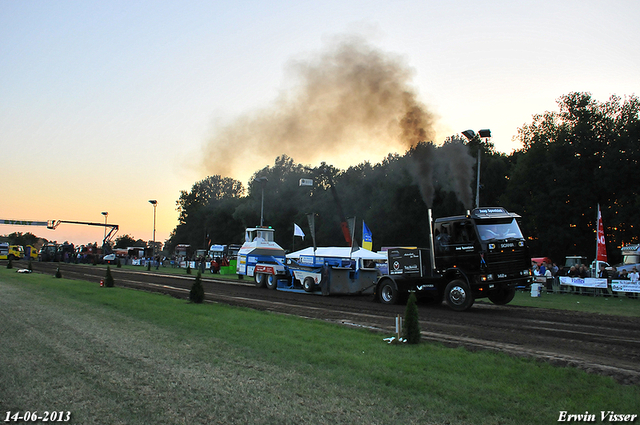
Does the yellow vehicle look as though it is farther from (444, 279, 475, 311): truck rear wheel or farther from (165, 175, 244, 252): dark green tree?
(444, 279, 475, 311): truck rear wheel

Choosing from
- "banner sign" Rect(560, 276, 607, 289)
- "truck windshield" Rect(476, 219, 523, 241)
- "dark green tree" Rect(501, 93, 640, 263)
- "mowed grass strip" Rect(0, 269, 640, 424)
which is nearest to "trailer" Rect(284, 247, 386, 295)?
"truck windshield" Rect(476, 219, 523, 241)

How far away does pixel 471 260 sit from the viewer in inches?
623

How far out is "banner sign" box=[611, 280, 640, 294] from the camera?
79.6 ft

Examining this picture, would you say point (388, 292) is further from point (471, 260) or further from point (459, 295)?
point (471, 260)

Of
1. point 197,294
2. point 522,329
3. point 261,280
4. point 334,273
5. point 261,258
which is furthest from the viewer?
point 261,258

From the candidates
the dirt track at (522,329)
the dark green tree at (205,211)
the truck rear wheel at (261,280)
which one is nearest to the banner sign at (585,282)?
the dirt track at (522,329)

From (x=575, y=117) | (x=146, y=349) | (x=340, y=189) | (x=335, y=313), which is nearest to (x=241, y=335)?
(x=146, y=349)

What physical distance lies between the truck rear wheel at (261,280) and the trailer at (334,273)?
6.48 feet

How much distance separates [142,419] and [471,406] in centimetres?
388

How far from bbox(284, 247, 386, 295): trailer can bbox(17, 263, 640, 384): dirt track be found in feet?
11.3

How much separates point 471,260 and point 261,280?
1463 cm

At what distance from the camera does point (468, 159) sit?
2156 cm

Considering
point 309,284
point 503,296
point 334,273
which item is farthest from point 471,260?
point 309,284

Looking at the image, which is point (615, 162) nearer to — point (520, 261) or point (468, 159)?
point (468, 159)
